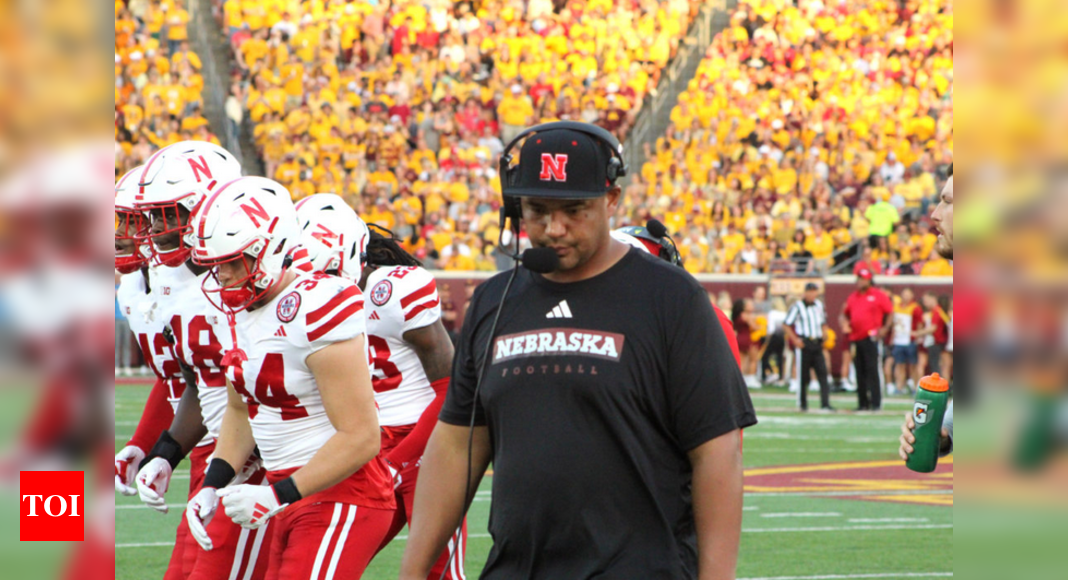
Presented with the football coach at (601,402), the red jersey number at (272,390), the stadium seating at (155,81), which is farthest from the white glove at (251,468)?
the stadium seating at (155,81)

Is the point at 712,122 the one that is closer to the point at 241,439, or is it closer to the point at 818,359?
the point at 818,359

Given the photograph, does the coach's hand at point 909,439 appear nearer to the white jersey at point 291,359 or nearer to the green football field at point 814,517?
the white jersey at point 291,359

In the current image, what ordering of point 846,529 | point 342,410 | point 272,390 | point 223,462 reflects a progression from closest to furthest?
point 342,410 → point 272,390 → point 223,462 → point 846,529

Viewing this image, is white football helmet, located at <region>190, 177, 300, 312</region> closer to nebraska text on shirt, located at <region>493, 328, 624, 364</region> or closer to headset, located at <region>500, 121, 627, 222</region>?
headset, located at <region>500, 121, 627, 222</region>

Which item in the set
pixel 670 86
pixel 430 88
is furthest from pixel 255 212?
pixel 670 86

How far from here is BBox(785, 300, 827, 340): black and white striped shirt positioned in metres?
17.5

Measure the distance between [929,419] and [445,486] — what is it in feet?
3.96

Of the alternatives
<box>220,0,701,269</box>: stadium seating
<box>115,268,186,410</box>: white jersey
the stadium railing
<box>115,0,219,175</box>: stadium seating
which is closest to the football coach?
<box>115,268,186,410</box>: white jersey

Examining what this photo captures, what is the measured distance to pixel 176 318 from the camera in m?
4.72

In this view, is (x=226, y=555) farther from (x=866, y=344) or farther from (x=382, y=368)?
(x=866, y=344)

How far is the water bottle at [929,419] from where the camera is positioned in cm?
323

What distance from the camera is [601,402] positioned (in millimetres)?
2689

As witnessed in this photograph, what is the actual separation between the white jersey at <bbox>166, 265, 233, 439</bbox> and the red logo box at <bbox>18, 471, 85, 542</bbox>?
3.44 m

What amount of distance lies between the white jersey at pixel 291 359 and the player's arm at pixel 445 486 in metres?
0.88
